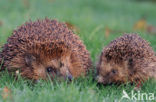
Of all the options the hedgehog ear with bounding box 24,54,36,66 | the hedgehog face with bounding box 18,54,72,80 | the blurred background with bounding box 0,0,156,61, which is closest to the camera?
the hedgehog face with bounding box 18,54,72,80

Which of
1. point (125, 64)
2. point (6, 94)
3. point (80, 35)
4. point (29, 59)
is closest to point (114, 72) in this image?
point (125, 64)

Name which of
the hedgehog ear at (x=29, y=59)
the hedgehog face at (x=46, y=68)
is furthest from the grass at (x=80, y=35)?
the hedgehog ear at (x=29, y=59)

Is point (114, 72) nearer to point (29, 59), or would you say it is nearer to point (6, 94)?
point (29, 59)

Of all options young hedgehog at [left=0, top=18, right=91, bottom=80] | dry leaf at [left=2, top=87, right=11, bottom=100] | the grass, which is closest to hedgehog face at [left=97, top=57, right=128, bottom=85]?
the grass

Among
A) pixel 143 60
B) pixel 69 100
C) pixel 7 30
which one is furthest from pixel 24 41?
pixel 7 30

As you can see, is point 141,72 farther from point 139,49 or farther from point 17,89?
point 17,89

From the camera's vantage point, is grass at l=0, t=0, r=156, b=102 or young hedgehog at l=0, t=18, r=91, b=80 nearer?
Answer: grass at l=0, t=0, r=156, b=102

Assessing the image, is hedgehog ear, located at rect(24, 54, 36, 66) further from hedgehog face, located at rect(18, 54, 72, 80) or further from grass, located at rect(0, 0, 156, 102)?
grass, located at rect(0, 0, 156, 102)
